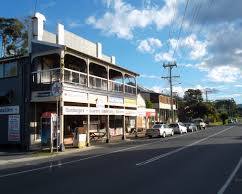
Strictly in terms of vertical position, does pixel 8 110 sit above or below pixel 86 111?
above

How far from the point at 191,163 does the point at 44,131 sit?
13541 millimetres

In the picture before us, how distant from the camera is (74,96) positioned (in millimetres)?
29203

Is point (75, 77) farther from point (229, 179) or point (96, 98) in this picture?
point (229, 179)

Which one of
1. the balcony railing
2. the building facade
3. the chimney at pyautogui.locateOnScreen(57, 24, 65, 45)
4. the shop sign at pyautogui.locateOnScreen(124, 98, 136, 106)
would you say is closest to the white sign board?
the building facade

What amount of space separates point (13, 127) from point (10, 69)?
4548 mm

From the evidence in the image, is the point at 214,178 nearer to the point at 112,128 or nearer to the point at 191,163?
the point at 191,163

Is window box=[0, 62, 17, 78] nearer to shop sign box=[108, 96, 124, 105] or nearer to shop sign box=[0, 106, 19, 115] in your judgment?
shop sign box=[0, 106, 19, 115]

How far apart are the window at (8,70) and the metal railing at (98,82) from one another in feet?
19.6

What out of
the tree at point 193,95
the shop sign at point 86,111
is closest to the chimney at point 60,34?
the shop sign at point 86,111

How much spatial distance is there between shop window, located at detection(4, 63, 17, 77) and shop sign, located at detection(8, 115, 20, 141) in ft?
10.6

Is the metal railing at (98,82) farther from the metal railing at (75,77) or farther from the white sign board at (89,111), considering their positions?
the white sign board at (89,111)

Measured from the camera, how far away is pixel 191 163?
16.1 metres

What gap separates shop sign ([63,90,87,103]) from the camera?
92.1 ft

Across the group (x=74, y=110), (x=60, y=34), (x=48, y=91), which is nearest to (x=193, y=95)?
(x=60, y=34)
